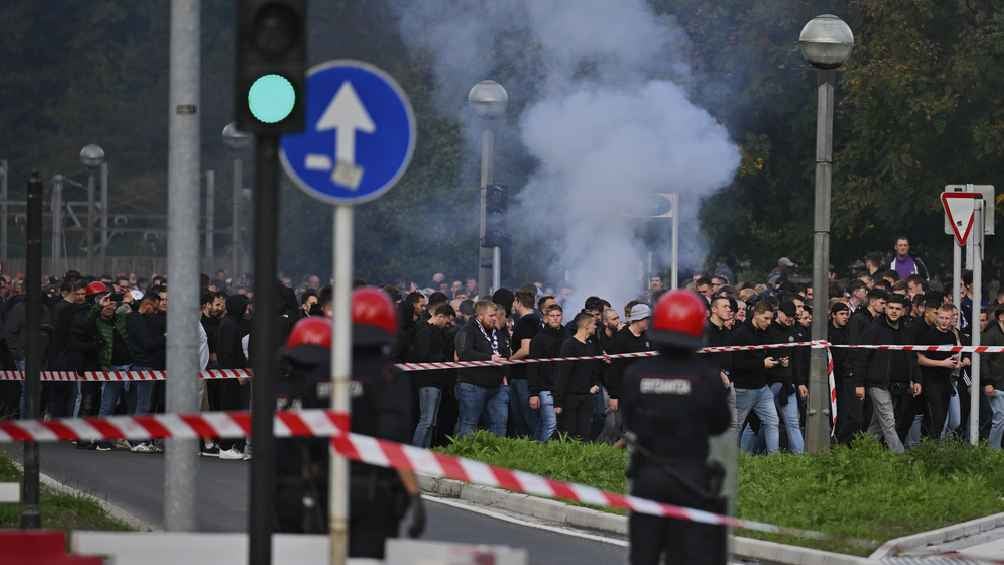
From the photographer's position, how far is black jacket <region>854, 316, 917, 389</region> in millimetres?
19547

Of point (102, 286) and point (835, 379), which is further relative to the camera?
point (102, 286)

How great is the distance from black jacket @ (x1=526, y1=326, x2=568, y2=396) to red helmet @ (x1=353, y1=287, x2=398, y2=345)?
10332mm

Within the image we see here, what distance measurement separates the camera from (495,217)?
84.7ft

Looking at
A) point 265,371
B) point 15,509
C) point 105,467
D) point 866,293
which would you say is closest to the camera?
point 265,371

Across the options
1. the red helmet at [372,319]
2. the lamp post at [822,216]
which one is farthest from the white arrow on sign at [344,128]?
the lamp post at [822,216]

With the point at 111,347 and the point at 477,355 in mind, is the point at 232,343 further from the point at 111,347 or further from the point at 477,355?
the point at 477,355

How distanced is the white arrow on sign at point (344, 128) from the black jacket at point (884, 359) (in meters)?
11.9

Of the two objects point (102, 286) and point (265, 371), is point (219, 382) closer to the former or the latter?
point (102, 286)

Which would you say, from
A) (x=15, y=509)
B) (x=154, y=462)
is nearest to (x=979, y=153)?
(x=154, y=462)

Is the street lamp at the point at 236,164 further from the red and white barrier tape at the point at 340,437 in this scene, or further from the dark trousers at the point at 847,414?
the red and white barrier tape at the point at 340,437

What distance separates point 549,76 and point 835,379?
18.6 m

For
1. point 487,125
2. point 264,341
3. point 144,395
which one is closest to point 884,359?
point 144,395

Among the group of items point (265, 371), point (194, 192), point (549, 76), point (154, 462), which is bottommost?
point (154, 462)

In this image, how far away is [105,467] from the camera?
18609mm
